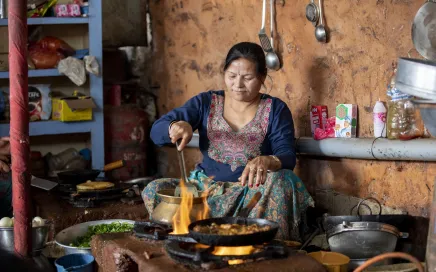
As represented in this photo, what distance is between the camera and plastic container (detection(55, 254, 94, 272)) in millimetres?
3301

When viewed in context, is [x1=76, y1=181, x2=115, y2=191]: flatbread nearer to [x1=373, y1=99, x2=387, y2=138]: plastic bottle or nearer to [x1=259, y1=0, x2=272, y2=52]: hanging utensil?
[x1=259, y1=0, x2=272, y2=52]: hanging utensil

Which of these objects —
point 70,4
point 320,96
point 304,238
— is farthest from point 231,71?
point 70,4

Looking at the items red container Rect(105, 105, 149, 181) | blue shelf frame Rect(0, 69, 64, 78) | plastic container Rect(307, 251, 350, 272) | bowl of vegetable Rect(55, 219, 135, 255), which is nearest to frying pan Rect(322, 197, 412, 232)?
plastic container Rect(307, 251, 350, 272)

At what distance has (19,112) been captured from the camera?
323 cm

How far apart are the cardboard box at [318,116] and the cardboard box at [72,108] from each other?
2.12 metres

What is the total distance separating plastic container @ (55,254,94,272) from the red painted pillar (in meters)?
0.26

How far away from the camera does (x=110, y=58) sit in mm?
6246

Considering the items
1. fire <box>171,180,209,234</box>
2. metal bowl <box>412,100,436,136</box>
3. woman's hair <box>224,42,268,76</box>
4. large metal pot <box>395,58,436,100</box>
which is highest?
woman's hair <box>224,42,268,76</box>

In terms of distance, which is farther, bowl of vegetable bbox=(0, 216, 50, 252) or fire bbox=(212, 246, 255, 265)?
bowl of vegetable bbox=(0, 216, 50, 252)

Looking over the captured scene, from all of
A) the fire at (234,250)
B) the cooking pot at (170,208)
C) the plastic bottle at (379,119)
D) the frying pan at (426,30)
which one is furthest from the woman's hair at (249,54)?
the fire at (234,250)

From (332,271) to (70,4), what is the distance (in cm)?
361

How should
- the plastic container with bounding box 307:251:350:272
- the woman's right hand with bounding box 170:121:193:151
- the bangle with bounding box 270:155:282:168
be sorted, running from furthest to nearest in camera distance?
the bangle with bounding box 270:155:282:168
the woman's right hand with bounding box 170:121:193:151
the plastic container with bounding box 307:251:350:272

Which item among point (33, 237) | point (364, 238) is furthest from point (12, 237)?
point (364, 238)

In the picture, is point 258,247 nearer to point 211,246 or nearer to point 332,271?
point 211,246
